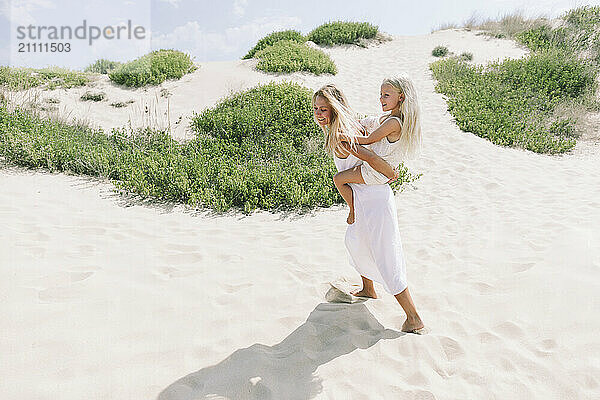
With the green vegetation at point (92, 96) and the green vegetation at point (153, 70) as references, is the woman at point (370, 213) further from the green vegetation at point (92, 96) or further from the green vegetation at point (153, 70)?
the green vegetation at point (153, 70)

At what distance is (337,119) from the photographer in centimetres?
308

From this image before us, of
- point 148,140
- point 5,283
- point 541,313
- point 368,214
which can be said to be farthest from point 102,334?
point 148,140

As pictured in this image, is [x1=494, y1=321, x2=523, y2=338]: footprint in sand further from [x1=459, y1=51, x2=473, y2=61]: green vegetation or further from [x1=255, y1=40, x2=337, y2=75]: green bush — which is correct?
[x1=459, y1=51, x2=473, y2=61]: green vegetation

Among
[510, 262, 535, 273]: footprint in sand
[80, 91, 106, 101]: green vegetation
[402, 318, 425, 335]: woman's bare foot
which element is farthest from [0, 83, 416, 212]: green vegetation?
[402, 318, 425, 335]: woman's bare foot

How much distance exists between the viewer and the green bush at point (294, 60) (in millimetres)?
14156

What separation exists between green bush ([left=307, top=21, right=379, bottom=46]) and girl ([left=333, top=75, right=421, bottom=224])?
55.8 feet

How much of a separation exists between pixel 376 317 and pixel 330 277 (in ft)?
2.84

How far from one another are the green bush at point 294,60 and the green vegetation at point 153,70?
2776 millimetres

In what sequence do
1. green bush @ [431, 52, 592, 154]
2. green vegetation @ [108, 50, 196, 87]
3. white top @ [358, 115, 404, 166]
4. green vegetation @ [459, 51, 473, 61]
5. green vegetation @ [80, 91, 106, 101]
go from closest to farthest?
white top @ [358, 115, 404, 166], green bush @ [431, 52, 592, 154], green vegetation @ [80, 91, 106, 101], green vegetation @ [108, 50, 196, 87], green vegetation @ [459, 51, 473, 61]

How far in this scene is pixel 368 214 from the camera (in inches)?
129

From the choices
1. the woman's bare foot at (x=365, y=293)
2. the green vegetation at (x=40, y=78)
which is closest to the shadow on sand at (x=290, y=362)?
the woman's bare foot at (x=365, y=293)

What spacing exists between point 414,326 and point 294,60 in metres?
12.9

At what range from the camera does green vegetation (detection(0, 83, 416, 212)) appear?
671 cm

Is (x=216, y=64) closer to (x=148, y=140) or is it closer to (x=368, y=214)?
(x=148, y=140)
